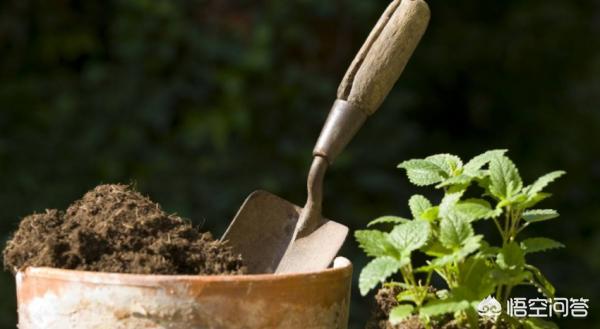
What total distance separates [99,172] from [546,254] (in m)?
1.61

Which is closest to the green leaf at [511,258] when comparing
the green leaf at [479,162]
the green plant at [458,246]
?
the green plant at [458,246]

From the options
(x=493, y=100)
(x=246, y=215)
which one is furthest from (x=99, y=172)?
(x=246, y=215)

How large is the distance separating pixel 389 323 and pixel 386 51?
1.39ft

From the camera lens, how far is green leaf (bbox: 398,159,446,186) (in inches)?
48.2

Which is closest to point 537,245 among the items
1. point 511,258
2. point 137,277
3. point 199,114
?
point 511,258

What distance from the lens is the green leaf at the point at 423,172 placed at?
4.02ft

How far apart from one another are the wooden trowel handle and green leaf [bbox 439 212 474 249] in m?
0.35

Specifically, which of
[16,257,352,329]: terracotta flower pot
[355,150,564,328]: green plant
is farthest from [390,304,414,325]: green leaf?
[16,257,352,329]: terracotta flower pot

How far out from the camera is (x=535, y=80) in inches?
142

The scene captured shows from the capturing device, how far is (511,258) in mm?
1142

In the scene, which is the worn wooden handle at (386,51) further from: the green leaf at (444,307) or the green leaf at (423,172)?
the green leaf at (444,307)

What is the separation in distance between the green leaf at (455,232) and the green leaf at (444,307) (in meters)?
0.07

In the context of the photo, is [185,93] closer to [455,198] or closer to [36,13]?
[36,13]

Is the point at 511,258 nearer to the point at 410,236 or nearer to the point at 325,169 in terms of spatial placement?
the point at 410,236
